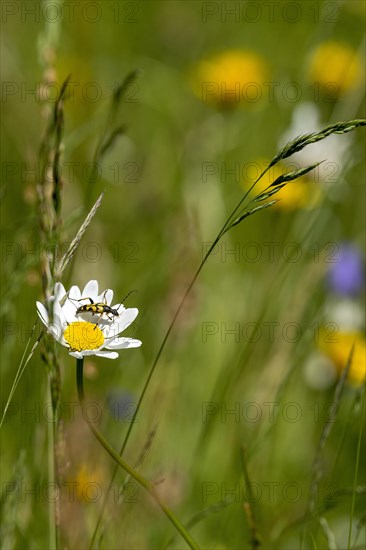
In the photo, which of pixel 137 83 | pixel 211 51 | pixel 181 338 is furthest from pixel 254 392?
pixel 211 51

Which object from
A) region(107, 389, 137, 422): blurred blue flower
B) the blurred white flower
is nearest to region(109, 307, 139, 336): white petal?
region(107, 389, 137, 422): blurred blue flower

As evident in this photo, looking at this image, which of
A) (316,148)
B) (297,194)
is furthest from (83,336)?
(316,148)

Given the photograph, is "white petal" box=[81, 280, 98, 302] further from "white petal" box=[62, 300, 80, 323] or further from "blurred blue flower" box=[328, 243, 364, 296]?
"blurred blue flower" box=[328, 243, 364, 296]

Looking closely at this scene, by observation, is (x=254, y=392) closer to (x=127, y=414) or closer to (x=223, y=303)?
(x=127, y=414)

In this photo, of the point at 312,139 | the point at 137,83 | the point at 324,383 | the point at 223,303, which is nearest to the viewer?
the point at 312,139

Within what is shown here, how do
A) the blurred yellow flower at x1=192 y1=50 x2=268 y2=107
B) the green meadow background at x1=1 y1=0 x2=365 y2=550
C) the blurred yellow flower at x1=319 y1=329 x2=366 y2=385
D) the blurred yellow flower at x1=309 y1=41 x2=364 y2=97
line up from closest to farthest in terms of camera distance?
the green meadow background at x1=1 y1=0 x2=365 y2=550, the blurred yellow flower at x1=319 y1=329 x2=366 y2=385, the blurred yellow flower at x1=192 y1=50 x2=268 y2=107, the blurred yellow flower at x1=309 y1=41 x2=364 y2=97

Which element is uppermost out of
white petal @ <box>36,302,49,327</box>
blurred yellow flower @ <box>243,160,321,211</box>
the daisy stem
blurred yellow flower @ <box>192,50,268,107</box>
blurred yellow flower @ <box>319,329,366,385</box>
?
blurred yellow flower @ <box>192,50,268,107</box>

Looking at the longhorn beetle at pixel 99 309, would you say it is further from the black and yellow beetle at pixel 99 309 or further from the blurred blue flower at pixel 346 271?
the blurred blue flower at pixel 346 271

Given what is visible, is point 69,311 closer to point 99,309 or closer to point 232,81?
point 99,309
